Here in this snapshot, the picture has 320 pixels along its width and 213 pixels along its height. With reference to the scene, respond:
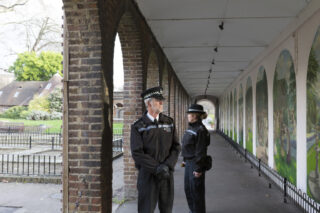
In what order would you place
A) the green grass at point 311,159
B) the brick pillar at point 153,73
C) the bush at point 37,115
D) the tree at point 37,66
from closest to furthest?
the green grass at point 311,159 → the brick pillar at point 153,73 → the bush at point 37,115 → the tree at point 37,66

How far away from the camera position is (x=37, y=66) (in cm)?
4588

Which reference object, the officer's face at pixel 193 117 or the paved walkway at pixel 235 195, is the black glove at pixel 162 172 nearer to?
the officer's face at pixel 193 117

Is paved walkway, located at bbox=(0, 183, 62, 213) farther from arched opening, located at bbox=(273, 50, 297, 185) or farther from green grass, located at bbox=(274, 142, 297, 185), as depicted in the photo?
arched opening, located at bbox=(273, 50, 297, 185)

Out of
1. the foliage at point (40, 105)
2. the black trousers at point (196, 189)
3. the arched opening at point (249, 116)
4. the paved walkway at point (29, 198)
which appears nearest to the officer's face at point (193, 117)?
the black trousers at point (196, 189)

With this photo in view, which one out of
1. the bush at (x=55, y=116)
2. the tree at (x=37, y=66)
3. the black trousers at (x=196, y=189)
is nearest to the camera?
the black trousers at (x=196, y=189)

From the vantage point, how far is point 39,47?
56.3 ft

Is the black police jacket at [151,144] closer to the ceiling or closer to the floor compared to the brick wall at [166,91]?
closer to the floor

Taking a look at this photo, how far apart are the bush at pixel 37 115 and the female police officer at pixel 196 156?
32022 millimetres

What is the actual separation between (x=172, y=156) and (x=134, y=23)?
290 centimetres

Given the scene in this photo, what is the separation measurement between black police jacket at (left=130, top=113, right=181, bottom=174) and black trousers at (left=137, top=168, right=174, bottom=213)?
119mm

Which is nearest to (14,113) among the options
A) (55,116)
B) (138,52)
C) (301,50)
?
(55,116)

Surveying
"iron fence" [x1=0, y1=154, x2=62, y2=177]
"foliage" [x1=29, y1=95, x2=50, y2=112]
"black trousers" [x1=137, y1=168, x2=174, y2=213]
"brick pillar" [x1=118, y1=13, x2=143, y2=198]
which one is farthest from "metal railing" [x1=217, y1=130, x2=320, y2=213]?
"foliage" [x1=29, y1=95, x2=50, y2=112]

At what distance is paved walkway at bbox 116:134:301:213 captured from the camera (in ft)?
16.6

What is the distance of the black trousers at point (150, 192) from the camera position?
2924 mm
